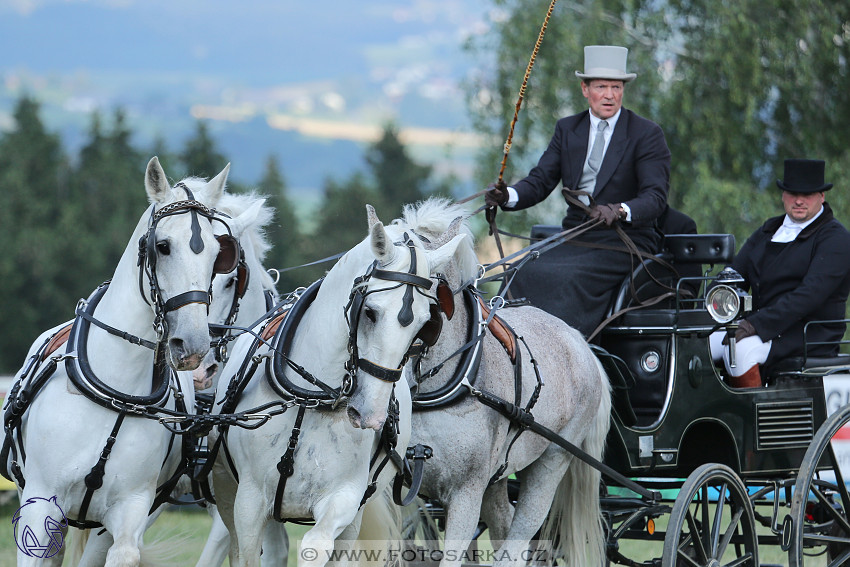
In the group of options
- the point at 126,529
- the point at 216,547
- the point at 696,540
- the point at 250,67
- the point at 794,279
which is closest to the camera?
the point at 126,529

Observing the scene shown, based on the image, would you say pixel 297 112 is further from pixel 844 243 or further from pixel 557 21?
pixel 844 243

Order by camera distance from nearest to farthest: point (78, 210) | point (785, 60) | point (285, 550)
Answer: point (285, 550)
point (785, 60)
point (78, 210)

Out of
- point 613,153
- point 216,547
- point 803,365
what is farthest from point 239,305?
point 803,365

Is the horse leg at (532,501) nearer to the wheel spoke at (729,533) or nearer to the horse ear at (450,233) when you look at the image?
the wheel spoke at (729,533)

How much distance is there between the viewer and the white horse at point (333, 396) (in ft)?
11.8

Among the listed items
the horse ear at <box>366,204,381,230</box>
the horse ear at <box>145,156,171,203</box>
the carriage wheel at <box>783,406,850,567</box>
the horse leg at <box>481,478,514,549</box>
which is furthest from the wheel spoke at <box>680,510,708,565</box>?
the horse ear at <box>145,156,171,203</box>

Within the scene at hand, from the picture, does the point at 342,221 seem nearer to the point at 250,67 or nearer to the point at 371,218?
the point at 371,218

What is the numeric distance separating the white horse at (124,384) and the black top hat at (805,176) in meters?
3.26

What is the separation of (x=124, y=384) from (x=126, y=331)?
0.19 metres

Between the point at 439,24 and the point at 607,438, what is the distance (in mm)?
120661

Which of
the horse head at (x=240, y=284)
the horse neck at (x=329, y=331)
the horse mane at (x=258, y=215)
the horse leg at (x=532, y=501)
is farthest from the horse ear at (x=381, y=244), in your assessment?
the horse leg at (x=532, y=501)

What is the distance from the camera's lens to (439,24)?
122375 mm

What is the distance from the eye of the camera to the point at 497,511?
205 inches

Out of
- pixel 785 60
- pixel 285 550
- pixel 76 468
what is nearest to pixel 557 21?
pixel 785 60
